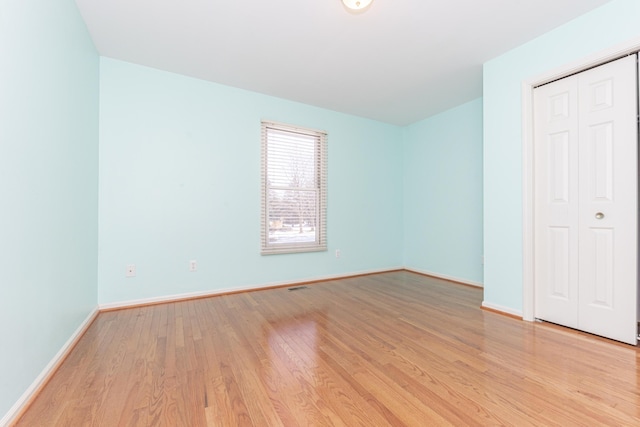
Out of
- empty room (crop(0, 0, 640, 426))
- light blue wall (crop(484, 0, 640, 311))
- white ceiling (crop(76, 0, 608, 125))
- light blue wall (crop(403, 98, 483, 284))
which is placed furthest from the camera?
light blue wall (crop(403, 98, 483, 284))

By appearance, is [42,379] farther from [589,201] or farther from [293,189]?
[589,201]

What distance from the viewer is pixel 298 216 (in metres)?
3.94

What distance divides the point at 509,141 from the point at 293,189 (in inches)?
100

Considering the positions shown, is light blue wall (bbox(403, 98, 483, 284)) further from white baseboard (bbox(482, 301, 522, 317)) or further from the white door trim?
the white door trim

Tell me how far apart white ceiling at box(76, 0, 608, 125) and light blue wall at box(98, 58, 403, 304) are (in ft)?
1.03

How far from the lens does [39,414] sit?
1313 mm

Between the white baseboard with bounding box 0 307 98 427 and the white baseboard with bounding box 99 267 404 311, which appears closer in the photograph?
the white baseboard with bounding box 0 307 98 427

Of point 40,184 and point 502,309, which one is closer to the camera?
point 40,184

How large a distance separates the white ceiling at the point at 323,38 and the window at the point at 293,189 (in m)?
0.70

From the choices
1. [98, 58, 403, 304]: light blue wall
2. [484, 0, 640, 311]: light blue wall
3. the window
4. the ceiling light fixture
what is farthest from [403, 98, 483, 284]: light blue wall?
the ceiling light fixture

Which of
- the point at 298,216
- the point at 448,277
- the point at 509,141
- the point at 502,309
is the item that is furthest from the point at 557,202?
the point at 298,216

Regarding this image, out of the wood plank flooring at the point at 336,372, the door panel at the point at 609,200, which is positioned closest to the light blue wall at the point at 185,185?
the wood plank flooring at the point at 336,372

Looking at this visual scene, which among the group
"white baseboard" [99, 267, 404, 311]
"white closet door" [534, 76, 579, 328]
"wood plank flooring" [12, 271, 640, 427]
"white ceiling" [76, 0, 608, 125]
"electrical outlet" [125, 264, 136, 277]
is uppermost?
"white ceiling" [76, 0, 608, 125]

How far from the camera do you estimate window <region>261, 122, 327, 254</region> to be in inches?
145
